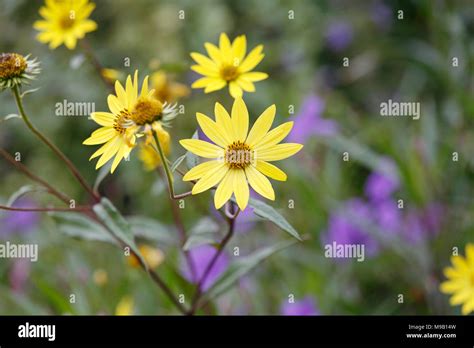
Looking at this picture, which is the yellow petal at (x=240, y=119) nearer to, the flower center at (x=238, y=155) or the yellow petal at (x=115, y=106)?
the flower center at (x=238, y=155)

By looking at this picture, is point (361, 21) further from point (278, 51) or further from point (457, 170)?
point (457, 170)

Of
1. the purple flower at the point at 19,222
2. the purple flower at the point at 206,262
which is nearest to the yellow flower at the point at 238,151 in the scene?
the purple flower at the point at 206,262

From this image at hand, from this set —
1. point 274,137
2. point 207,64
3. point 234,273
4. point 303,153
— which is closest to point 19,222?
point 303,153

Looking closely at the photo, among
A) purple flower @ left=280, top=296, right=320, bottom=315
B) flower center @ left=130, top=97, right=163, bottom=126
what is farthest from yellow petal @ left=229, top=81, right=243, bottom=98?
purple flower @ left=280, top=296, right=320, bottom=315

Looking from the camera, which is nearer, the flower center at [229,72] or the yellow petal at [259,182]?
the yellow petal at [259,182]

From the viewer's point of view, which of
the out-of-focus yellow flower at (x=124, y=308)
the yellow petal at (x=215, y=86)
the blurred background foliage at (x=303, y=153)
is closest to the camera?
the yellow petal at (x=215, y=86)

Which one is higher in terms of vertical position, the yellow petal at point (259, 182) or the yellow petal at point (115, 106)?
the yellow petal at point (115, 106)

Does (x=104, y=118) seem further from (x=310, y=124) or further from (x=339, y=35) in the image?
(x=339, y=35)
